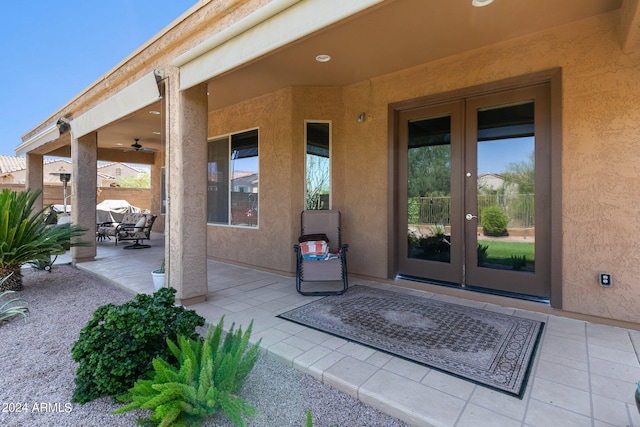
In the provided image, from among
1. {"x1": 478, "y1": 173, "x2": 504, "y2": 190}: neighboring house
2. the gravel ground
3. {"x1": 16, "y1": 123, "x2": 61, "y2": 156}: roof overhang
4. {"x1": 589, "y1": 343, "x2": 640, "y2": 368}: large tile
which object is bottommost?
the gravel ground

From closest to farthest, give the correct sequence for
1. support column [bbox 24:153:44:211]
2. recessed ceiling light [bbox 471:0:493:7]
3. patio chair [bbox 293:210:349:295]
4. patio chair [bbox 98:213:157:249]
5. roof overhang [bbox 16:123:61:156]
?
recessed ceiling light [bbox 471:0:493:7] → patio chair [bbox 293:210:349:295] → roof overhang [bbox 16:123:61:156] → patio chair [bbox 98:213:157:249] → support column [bbox 24:153:44:211]

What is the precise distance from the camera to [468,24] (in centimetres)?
320

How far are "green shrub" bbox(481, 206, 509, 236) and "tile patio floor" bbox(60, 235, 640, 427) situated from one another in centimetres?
84

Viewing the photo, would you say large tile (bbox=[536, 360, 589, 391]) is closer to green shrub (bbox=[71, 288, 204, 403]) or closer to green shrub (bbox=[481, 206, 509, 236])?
green shrub (bbox=[481, 206, 509, 236])

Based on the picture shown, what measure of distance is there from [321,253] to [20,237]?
13.2 ft

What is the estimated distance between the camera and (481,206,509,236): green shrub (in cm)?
378

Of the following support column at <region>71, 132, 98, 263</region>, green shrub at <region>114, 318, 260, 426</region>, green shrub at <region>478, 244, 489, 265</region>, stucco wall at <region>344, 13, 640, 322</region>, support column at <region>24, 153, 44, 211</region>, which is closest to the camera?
green shrub at <region>114, 318, 260, 426</region>

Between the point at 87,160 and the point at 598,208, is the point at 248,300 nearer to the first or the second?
the point at 598,208

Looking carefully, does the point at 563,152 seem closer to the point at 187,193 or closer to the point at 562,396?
the point at 562,396

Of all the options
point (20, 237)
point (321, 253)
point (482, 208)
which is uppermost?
point (482, 208)

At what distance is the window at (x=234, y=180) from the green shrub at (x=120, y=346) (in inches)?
136

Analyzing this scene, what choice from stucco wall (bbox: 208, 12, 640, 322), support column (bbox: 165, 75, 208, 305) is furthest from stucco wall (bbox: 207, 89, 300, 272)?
support column (bbox: 165, 75, 208, 305)

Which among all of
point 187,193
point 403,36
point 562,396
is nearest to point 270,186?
point 187,193

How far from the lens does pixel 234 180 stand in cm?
611
